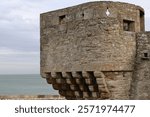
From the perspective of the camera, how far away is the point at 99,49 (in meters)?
10.1

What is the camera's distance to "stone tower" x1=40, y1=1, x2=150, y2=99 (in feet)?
33.4

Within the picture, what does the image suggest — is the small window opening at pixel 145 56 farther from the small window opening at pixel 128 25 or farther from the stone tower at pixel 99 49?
the small window opening at pixel 128 25

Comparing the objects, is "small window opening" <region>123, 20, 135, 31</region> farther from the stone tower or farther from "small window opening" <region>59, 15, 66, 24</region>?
"small window opening" <region>59, 15, 66, 24</region>

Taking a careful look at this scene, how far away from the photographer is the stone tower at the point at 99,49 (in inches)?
400

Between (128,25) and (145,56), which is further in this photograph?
(128,25)

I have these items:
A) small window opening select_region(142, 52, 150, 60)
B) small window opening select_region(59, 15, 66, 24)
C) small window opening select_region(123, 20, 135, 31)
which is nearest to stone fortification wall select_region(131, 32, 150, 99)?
small window opening select_region(142, 52, 150, 60)

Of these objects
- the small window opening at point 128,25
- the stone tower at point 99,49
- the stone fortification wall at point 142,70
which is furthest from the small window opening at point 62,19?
the stone fortification wall at point 142,70

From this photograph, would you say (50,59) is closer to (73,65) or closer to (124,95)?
(73,65)

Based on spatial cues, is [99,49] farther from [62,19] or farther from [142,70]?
[62,19]

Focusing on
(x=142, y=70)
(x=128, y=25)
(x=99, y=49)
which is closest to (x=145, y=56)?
(x=142, y=70)

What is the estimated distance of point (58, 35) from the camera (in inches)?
450

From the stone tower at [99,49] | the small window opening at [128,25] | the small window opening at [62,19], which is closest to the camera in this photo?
the stone tower at [99,49]

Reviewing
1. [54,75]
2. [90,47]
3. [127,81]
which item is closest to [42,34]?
[54,75]

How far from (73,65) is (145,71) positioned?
6.69 ft
